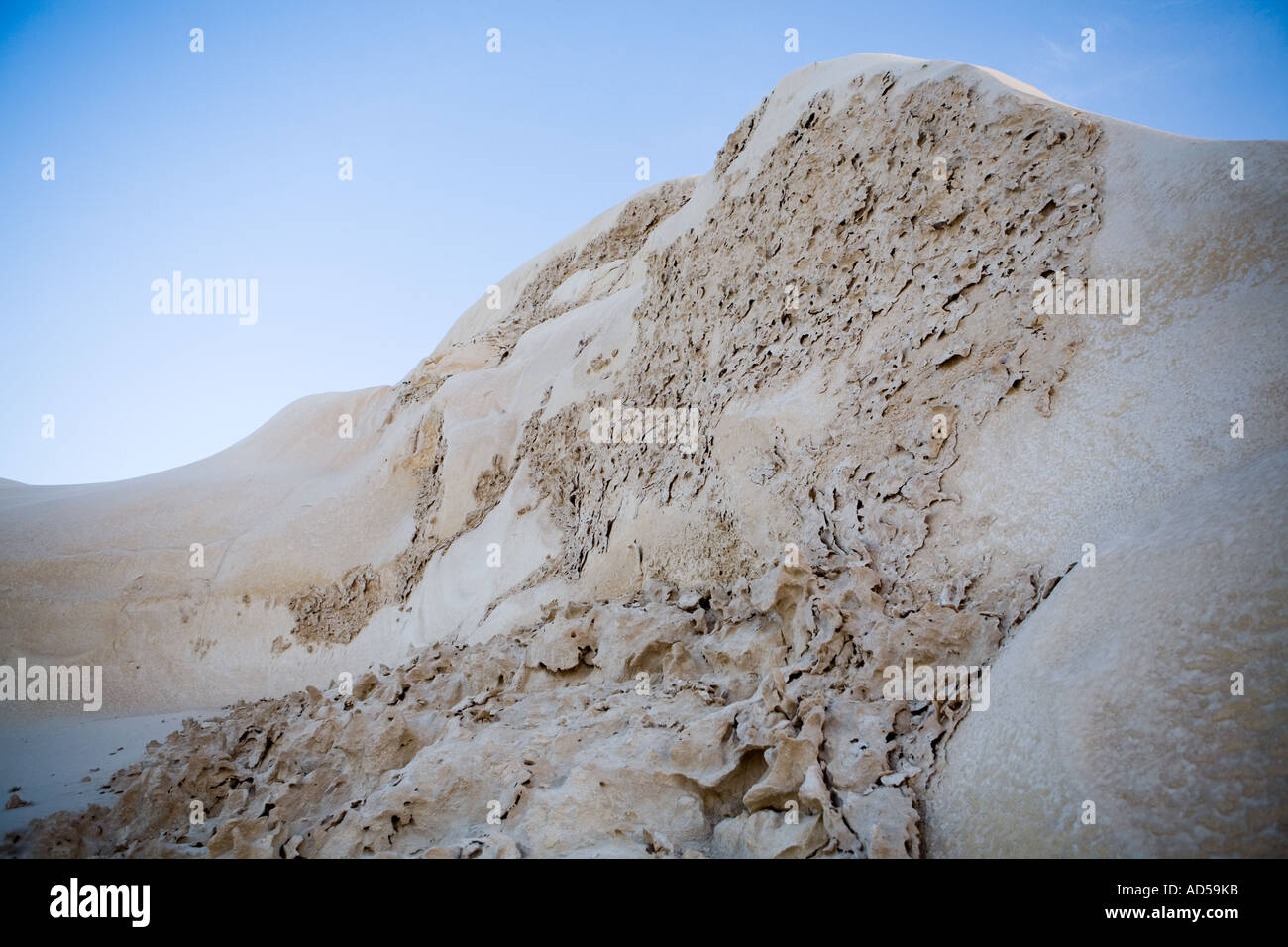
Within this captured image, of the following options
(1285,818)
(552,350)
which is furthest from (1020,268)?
(552,350)

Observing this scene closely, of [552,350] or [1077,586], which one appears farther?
[552,350]

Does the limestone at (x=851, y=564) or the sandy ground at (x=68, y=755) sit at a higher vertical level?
the limestone at (x=851, y=564)

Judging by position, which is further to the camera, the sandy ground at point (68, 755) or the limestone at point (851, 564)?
the sandy ground at point (68, 755)

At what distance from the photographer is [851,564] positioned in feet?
12.0

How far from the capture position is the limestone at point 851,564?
237 cm

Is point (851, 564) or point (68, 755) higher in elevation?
point (851, 564)

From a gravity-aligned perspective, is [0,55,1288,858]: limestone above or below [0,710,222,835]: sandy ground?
above

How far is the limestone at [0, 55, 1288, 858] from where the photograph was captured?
2.37 metres

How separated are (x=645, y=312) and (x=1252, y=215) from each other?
4.40 meters

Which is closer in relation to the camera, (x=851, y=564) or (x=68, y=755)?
(x=851, y=564)

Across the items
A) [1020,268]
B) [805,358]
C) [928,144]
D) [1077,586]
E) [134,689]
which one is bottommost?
[134,689]
